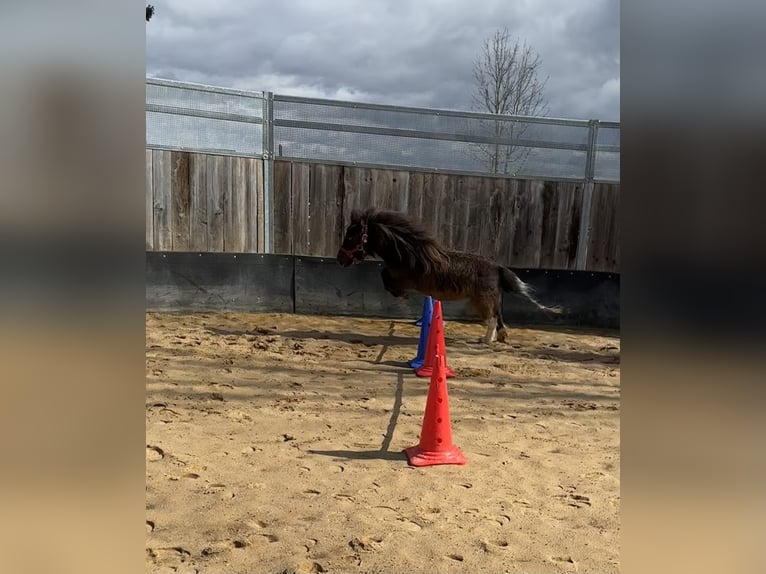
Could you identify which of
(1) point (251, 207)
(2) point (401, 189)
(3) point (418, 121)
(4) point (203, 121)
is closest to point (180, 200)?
(1) point (251, 207)

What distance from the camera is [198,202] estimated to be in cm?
877

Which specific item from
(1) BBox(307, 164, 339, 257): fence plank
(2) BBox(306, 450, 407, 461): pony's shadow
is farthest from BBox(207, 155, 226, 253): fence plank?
(2) BBox(306, 450, 407, 461): pony's shadow

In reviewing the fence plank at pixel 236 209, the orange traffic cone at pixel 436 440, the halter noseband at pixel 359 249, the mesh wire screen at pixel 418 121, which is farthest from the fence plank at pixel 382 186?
the orange traffic cone at pixel 436 440

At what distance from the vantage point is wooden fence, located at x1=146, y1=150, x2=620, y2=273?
883 centimetres

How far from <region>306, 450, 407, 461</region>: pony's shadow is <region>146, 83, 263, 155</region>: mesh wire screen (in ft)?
21.5

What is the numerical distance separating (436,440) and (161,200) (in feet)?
21.9

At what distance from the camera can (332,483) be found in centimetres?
316

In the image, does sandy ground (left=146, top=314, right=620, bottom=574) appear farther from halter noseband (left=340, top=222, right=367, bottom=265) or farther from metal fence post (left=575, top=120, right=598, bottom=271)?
metal fence post (left=575, top=120, right=598, bottom=271)

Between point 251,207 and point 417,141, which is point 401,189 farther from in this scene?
point 251,207

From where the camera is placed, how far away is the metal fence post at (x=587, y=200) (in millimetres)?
9445

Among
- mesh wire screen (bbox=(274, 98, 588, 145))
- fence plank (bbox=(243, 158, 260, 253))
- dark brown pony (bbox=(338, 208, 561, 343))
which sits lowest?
dark brown pony (bbox=(338, 208, 561, 343))

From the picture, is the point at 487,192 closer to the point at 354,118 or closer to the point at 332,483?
the point at 354,118

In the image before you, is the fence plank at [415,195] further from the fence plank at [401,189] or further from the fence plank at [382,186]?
the fence plank at [382,186]

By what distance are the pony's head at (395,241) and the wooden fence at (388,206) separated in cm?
233
